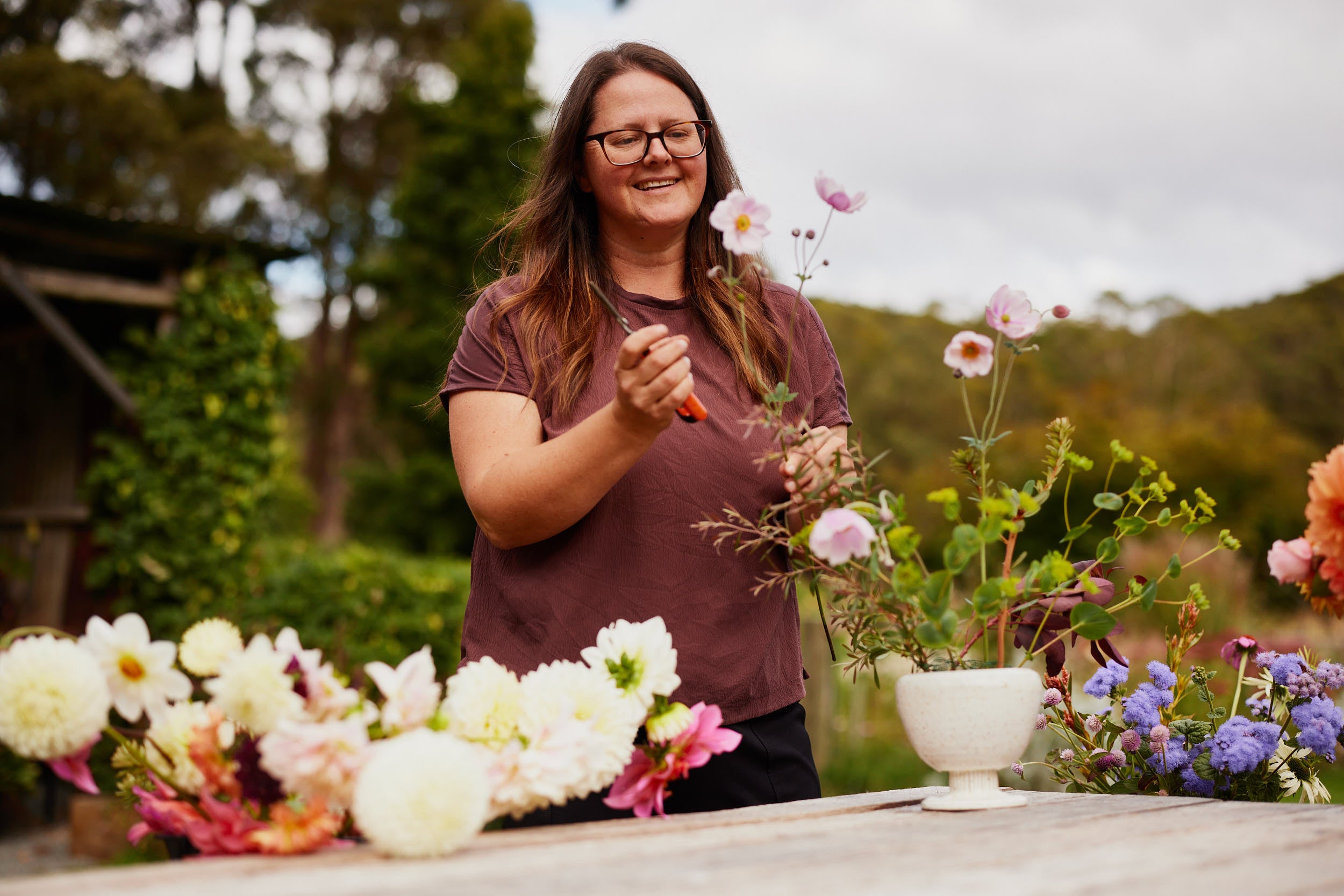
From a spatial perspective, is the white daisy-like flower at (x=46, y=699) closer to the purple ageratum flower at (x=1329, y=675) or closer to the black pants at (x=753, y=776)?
the black pants at (x=753, y=776)

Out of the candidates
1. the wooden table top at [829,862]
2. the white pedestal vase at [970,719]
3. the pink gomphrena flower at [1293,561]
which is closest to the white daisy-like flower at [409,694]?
the wooden table top at [829,862]

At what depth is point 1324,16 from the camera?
21281mm

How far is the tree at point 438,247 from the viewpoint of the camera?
45.6 feet

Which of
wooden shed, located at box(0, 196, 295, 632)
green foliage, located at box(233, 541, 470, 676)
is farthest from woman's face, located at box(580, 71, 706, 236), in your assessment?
wooden shed, located at box(0, 196, 295, 632)

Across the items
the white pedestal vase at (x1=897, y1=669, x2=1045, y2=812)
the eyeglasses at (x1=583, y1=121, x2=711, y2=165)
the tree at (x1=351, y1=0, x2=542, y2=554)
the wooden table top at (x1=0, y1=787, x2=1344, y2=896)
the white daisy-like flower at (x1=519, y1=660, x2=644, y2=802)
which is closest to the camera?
the wooden table top at (x1=0, y1=787, x2=1344, y2=896)

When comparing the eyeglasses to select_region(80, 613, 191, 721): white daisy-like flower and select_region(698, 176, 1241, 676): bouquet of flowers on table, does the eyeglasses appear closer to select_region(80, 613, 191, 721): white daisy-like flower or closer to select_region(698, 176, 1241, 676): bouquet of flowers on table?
select_region(698, 176, 1241, 676): bouquet of flowers on table

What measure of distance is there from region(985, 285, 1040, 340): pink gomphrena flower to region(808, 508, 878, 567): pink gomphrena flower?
0.36m

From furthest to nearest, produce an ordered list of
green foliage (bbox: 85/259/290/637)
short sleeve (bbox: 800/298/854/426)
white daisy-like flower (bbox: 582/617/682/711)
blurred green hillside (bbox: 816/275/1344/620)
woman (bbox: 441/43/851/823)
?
1. blurred green hillside (bbox: 816/275/1344/620)
2. green foliage (bbox: 85/259/290/637)
3. short sleeve (bbox: 800/298/854/426)
4. woman (bbox: 441/43/851/823)
5. white daisy-like flower (bbox: 582/617/682/711)

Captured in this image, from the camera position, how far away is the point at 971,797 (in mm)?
1360

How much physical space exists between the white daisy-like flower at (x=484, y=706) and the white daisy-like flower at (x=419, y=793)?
0.13 meters

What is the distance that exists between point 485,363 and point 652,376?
0.44 m

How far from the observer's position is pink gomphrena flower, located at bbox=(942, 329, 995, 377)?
4.47 ft

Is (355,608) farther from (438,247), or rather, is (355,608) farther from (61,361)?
(438,247)

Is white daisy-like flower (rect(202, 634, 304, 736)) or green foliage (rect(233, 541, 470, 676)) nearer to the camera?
white daisy-like flower (rect(202, 634, 304, 736))
